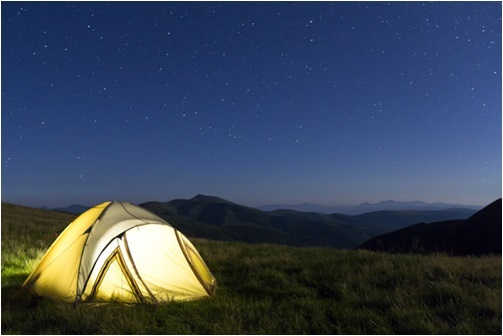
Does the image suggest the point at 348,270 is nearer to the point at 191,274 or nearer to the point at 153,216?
the point at 191,274

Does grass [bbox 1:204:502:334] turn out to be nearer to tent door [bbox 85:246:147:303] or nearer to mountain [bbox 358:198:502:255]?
tent door [bbox 85:246:147:303]

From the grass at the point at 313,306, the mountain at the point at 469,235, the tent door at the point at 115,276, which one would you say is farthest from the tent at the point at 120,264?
the mountain at the point at 469,235

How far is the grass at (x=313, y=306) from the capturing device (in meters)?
5.71

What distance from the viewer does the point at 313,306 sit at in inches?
261

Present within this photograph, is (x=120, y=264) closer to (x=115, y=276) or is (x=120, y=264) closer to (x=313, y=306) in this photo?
(x=115, y=276)

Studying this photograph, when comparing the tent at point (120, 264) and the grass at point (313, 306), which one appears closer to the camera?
the grass at point (313, 306)

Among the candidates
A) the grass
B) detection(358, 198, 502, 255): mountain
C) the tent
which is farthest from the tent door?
detection(358, 198, 502, 255): mountain

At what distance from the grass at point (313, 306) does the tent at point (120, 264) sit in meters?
0.43

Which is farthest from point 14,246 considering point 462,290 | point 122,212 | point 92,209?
point 462,290

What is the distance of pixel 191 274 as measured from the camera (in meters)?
8.13

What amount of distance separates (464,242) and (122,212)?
29.1 m

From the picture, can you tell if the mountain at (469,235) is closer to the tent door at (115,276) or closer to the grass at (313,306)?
the grass at (313,306)

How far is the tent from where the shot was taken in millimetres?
7238

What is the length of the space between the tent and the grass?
432mm
